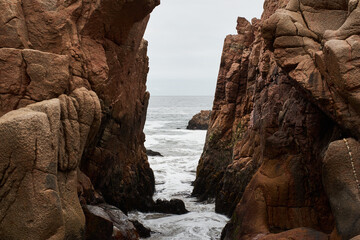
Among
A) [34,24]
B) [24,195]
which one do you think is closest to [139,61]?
[34,24]

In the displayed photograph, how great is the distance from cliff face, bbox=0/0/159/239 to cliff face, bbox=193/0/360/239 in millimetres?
5508

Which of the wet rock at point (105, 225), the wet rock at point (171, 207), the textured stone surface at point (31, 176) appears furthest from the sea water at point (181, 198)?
the textured stone surface at point (31, 176)

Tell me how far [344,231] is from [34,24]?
11.0m

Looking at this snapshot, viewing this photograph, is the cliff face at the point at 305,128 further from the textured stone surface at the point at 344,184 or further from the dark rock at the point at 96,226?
the dark rock at the point at 96,226

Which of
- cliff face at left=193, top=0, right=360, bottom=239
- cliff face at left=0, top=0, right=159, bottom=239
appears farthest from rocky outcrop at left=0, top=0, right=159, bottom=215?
cliff face at left=193, top=0, right=360, bottom=239

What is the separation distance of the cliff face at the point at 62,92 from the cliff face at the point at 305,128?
217 inches

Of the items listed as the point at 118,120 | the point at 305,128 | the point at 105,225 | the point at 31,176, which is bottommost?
the point at 105,225

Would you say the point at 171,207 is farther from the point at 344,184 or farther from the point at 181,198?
the point at 344,184

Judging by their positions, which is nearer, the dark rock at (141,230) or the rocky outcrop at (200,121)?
the dark rock at (141,230)

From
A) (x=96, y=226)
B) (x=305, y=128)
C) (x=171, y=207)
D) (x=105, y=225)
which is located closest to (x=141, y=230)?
(x=105, y=225)

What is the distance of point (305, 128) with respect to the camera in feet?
46.5

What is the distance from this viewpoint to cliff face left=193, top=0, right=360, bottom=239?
36.6 feet

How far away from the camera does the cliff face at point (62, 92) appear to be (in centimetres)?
1016

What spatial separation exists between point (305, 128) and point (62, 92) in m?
7.99
